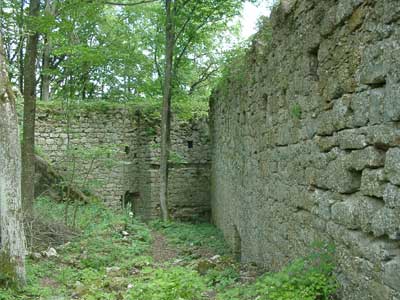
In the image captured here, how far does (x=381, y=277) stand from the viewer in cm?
316

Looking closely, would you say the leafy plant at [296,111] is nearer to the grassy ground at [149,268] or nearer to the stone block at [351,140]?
the stone block at [351,140]

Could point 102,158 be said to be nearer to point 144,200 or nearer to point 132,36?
point 144,200

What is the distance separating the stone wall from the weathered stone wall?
7766 mm

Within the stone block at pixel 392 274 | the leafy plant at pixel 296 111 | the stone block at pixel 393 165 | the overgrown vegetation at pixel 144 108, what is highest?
the overgrown vegetation at pixel 144 108

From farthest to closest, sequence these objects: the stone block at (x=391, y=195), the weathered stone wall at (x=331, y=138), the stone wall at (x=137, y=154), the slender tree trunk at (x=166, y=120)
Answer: the stone wall at (x=137, y=154), the slender tree trunk at (x=166, y=120), the weathered stone wall at (x=331, y=138), the stone block at (x=391, y=195)

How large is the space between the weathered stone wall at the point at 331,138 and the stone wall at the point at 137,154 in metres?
7.77

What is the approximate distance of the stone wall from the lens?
49.7 feet

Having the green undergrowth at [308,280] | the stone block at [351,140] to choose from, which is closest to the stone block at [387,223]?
the stone block at [351,140]

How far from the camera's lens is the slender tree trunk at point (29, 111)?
9250 mm

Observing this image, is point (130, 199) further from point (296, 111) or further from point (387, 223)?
point (387, 223)

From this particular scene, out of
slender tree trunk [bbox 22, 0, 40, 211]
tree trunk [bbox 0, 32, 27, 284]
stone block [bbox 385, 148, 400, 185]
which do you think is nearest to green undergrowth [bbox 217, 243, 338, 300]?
stone block [bbox 385, 148, 400, 185]

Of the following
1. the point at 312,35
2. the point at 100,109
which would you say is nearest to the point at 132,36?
the point at 100,109

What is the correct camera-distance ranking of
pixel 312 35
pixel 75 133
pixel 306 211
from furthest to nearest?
1. pixel 75 133
2. pixel 306 211
3. pixel 312 35

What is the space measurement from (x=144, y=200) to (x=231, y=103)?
6828mm
